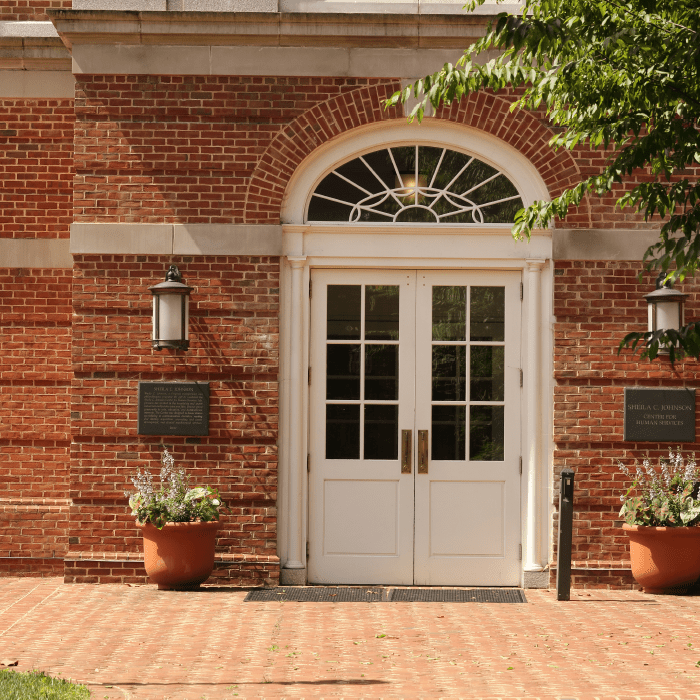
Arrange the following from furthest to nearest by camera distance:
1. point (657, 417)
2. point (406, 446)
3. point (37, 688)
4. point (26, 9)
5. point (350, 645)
→ point (26, 9) < point (406, 446) < point (657, 417) < point (350, 645) < point (37, 688)

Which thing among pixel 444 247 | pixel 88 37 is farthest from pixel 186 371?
pixel 88 37

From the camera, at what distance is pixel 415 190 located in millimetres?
8242

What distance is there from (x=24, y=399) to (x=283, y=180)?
10.4 feet

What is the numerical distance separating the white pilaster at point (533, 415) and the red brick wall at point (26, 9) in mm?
5043

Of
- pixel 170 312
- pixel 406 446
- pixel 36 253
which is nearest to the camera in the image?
pixel 170 312

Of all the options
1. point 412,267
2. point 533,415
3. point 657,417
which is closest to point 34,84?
point 412,267

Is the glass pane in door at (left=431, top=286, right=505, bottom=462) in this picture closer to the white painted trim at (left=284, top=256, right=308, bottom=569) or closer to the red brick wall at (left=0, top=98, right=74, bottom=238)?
the white painted trim at (left=284, top=256, right=308, bottom=569)

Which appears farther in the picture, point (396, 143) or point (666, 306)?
point (396, 143)

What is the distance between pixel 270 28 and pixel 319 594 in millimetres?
4876

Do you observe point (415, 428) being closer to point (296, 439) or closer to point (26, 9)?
point (296, 439)

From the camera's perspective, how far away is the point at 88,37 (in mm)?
8078

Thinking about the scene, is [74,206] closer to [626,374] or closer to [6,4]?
[6,4]

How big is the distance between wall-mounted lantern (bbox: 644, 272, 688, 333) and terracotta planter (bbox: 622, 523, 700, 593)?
→ 1686mm

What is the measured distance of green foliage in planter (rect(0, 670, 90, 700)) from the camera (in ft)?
14.9
